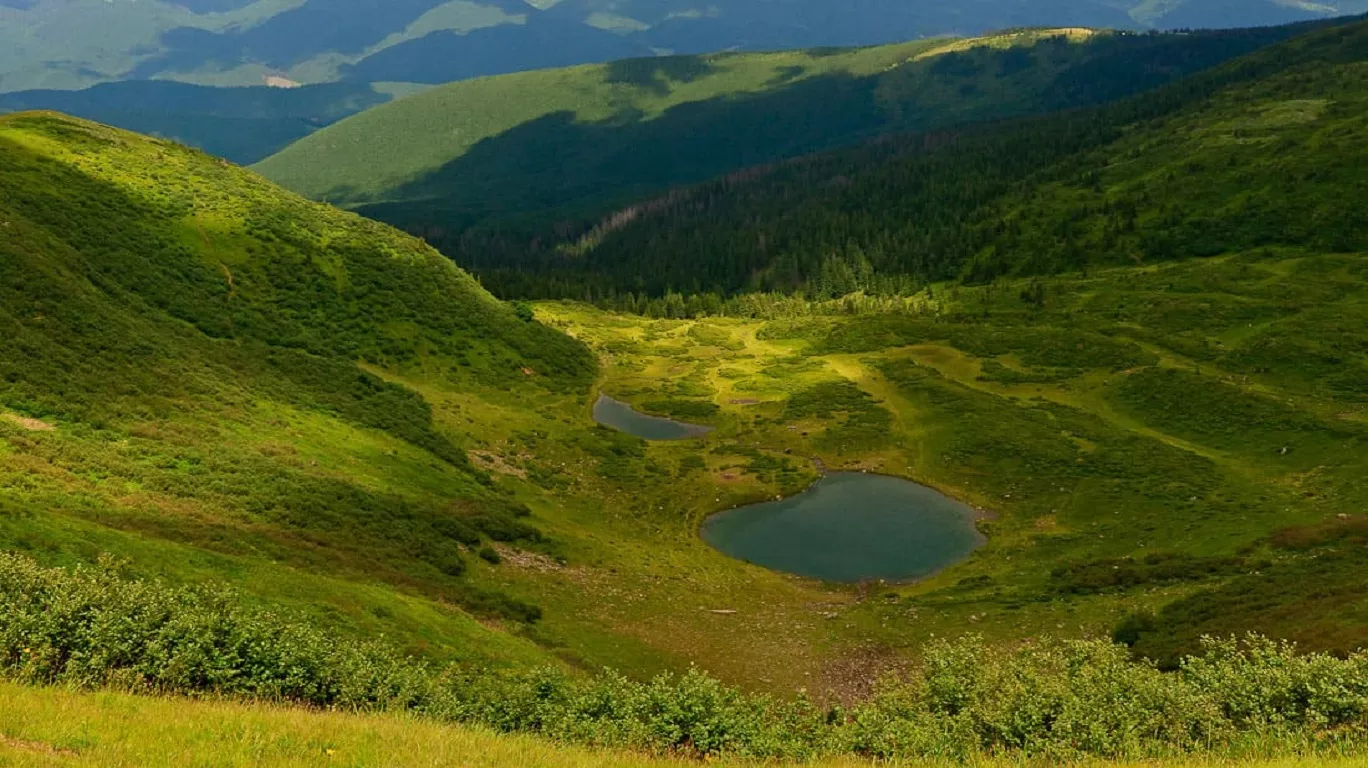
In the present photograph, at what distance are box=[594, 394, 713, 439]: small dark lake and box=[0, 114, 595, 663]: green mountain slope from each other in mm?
8263

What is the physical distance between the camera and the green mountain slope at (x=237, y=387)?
4103 cm

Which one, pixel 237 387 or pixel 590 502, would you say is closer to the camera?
pixel 237 387

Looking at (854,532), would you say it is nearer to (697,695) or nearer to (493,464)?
(493,464)

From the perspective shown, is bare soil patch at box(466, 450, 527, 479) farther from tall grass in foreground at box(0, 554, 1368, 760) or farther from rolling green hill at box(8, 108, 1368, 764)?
tall grass in foreground at box(0, 554, 1368, 760)

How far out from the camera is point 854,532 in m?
84.6

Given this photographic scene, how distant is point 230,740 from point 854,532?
75943 mm

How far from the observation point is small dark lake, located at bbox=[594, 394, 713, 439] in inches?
4710

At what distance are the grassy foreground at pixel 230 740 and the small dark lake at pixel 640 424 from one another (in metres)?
98.4

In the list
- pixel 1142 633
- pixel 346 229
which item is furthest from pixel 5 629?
pixel 346 229

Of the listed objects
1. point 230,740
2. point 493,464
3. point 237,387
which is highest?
point 230,740

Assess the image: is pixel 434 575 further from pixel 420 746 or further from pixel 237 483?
pixel 420 746

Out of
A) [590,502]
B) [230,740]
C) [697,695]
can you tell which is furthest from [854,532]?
[230,740]

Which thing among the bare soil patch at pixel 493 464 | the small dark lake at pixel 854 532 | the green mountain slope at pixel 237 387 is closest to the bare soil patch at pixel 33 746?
the green mountain slope at pixel 237 387

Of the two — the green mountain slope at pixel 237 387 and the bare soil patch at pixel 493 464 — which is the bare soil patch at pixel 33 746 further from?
the bare soil patch at pixel 493 464
